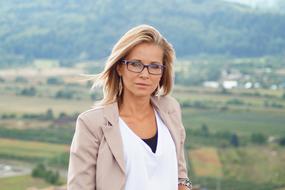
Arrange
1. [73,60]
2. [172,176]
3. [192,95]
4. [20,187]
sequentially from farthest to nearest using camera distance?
[73,60], [192,95], [20,187], [172,176]

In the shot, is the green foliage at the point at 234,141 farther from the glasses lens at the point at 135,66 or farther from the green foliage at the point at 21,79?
the glasses lens at the point at 135,66

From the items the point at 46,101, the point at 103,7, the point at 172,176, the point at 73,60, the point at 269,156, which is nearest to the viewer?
the point at 172,176

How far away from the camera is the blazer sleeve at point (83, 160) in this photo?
5.52 ft

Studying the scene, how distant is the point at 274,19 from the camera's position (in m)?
59.4

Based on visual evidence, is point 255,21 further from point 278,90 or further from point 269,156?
point 269,156

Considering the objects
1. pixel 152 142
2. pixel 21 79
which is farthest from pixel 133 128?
pixel 21 79

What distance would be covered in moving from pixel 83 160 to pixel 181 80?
43.8 meters

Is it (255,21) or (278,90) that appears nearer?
(278,90)

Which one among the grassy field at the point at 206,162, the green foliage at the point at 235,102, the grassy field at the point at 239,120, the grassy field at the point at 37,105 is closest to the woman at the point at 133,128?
the grassy field at the point at 206,162

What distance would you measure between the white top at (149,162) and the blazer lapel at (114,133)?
0.02 meters

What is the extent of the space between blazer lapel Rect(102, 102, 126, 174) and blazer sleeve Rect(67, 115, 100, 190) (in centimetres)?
3

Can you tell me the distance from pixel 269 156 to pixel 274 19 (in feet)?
112

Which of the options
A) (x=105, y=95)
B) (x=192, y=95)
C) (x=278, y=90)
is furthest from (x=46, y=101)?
(x=105, y=95)

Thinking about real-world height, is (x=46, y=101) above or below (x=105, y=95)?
below
